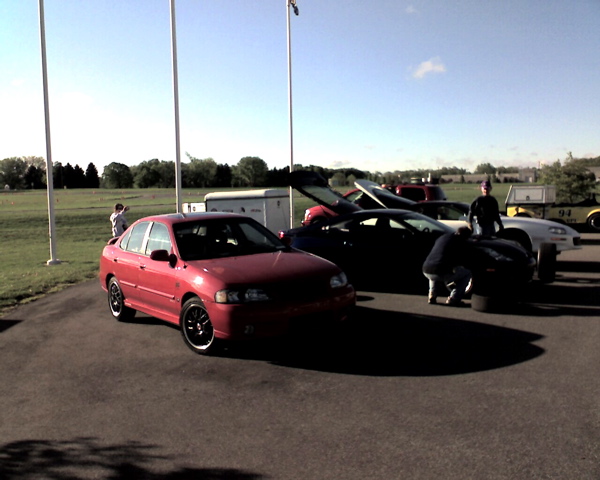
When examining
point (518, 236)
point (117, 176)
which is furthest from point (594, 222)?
point (117, 176)

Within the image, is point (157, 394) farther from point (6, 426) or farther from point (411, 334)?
point (411, 334)

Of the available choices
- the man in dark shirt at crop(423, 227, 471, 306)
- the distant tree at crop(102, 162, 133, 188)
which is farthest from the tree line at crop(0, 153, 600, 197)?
the man in dark shirt at crop(423, 227, 471, 306)

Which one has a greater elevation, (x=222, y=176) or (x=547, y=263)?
(x=222, y=176)

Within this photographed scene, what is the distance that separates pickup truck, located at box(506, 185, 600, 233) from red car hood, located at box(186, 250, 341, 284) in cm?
1302

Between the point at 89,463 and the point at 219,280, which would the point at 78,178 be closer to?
the point at 219,280

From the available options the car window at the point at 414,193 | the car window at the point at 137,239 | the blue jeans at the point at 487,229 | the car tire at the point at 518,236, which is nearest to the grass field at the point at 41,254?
the car window at the point at 137,239

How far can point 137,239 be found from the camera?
763cm

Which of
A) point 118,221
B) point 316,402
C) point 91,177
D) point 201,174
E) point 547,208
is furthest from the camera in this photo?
point 91,177

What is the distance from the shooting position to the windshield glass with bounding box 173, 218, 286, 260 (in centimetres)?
673

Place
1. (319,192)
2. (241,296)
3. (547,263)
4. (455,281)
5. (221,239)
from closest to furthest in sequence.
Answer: (241,296) → (221,239) → (455,281) → (547,263) → (319,192)

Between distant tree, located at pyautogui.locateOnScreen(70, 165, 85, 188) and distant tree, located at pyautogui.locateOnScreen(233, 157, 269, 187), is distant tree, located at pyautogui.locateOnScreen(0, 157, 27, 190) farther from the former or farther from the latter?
distant tree, located at pyautogui.locateOnScreen(233, 157, 269, 187)

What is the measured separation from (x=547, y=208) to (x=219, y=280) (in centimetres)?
1493

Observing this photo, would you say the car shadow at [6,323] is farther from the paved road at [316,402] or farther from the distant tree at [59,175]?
the distant tree at [59,175]

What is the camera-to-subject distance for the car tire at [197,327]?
19.7 feet
